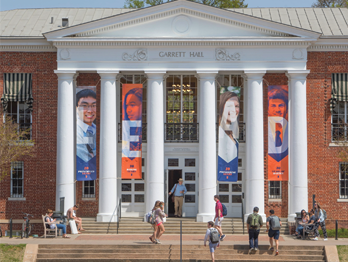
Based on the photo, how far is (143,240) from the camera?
23328 mm

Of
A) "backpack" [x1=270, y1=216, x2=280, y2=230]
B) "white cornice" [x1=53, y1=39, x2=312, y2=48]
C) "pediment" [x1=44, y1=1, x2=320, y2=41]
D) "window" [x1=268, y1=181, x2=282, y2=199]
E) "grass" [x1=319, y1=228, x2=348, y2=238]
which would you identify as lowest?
"grass" [x1=319, y1=228, x2=348, y2=238]

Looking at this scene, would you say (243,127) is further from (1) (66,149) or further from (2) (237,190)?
(1) (66,149)

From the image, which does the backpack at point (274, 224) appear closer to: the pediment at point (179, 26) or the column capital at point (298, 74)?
the column capital at point (298, 74)

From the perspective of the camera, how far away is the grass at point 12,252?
21.1 m

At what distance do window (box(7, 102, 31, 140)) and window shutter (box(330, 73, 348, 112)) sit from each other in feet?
47.5

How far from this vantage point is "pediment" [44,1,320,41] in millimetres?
26453

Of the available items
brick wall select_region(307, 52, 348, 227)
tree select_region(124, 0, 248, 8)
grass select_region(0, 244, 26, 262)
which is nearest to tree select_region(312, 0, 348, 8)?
tree select_region(124, 0, 248, 8)

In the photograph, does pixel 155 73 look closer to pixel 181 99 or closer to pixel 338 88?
pixel 181 99

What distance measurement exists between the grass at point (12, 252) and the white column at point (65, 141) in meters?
4.80

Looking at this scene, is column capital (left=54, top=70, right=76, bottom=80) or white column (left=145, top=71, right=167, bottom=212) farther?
column capital (left=54, top=70, right=76, bottom=80)

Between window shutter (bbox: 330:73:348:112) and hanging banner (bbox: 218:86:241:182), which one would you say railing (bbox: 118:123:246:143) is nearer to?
hanging banner (bbox: 218:86:241:182)

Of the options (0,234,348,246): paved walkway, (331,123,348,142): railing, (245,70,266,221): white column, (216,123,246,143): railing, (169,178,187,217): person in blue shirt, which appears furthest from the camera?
(216,123,246,143): railing

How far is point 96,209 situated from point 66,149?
3525mm

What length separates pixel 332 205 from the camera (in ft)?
90.7
